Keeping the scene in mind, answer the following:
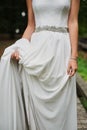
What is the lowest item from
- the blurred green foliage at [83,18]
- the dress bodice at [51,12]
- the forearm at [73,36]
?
the blurred green foliage at [83,18]

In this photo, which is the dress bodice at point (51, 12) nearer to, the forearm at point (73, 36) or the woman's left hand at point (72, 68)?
the forearm at point (73, 36)

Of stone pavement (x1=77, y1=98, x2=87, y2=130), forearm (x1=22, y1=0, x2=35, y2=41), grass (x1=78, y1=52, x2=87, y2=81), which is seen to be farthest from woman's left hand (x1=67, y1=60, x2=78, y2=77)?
grass (x1=78, y1=52, x2=87, y2=81)

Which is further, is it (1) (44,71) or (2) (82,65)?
(2) (82,65)

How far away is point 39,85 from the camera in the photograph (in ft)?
17.8

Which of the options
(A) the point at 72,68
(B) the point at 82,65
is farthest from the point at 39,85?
(B) the point at 82,65

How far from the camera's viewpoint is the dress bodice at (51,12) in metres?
5.32

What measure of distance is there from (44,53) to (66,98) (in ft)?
1.61

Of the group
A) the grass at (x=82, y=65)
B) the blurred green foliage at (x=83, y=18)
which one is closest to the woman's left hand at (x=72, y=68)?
the grass at (x=82, y=65)

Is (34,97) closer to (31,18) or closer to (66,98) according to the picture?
(66,98)

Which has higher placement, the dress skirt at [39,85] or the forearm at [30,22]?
the forearm at [30,22]

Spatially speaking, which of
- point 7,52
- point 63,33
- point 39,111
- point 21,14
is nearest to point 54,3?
point 63,33

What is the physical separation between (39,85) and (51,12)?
0.72 m

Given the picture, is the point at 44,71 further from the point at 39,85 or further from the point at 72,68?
the point at 72,68

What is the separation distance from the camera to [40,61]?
538 cm
